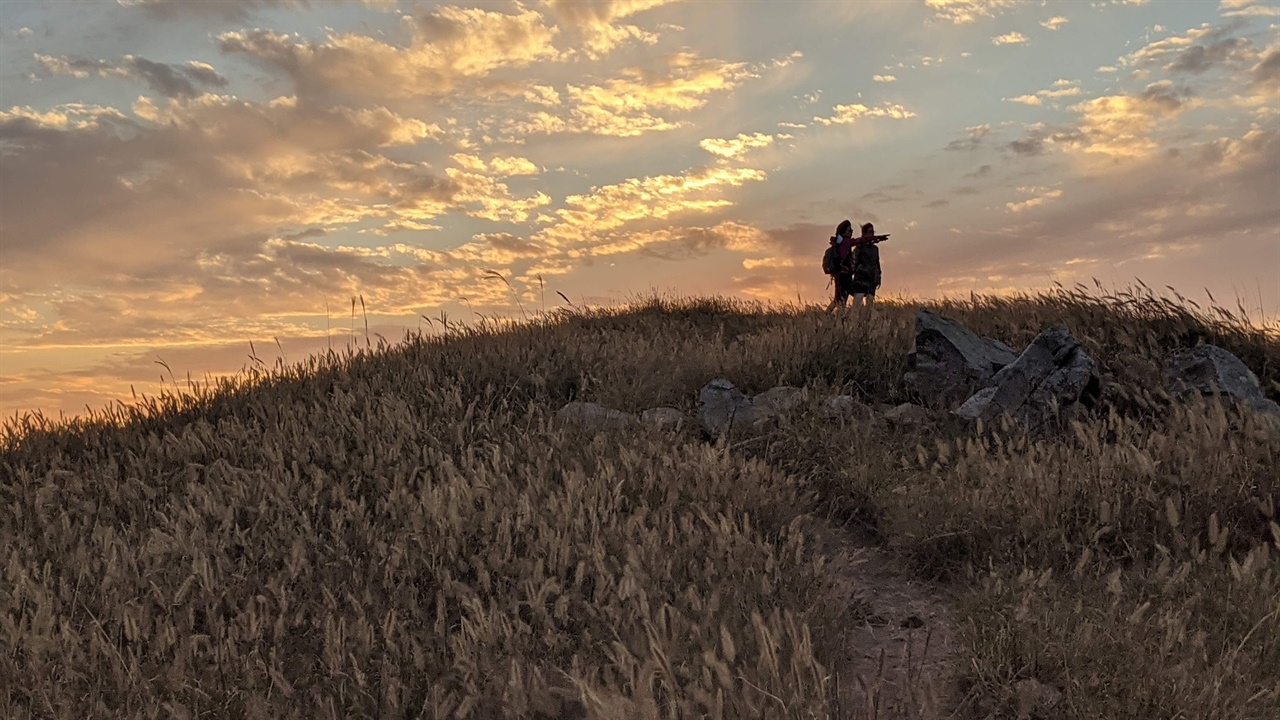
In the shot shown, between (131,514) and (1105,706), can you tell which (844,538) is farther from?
(131,514)

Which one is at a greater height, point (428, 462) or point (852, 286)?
point (852, 286)

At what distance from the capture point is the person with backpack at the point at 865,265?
14125mm

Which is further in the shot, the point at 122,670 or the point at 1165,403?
the point at 1165,403

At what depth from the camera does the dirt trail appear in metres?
2.99

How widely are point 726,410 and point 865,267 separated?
25.1 feet

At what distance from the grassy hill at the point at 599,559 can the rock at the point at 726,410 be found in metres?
0.33

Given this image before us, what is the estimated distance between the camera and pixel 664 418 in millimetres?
7133

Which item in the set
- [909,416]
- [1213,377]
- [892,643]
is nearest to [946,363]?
[909,416]

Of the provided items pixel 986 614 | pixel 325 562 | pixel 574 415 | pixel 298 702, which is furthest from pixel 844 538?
pixel 298 702

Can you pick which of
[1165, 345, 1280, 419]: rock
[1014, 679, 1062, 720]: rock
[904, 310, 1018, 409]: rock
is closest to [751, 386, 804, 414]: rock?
[904, 310, 1018, 409]: rock

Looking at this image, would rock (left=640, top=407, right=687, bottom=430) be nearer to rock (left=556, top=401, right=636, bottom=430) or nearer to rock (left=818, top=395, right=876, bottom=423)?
rock (left=556, top=401, right=636, bottom=430)

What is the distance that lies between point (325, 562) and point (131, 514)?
205 centimetres

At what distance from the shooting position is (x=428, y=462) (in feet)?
19.2

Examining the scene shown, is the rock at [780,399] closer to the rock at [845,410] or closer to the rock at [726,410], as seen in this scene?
the rock at [726,410]
